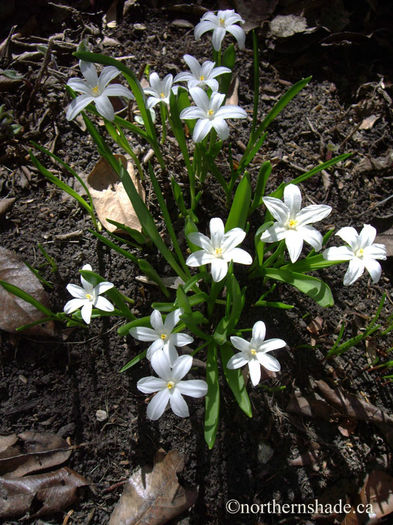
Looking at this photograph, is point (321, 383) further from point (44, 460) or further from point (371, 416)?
point (44, 460)

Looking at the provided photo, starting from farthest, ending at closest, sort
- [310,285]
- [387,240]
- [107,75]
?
[387,240], [310,285], [107,75]

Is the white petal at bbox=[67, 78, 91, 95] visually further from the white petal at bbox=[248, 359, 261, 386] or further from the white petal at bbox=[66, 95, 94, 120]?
the white petal at bbox=[248, 359, 261, 386]

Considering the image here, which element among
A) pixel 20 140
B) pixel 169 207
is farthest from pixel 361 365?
pixel 20 140

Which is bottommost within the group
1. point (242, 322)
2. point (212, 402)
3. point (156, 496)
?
point (156, 496)

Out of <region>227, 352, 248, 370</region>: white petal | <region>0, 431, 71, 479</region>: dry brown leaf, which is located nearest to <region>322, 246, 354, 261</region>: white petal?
<region>227, 352, 248, 370</region>: white petal

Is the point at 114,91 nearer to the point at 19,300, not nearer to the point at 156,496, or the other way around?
the point at 19,300

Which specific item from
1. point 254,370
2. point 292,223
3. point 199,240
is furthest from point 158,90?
point 254,370
